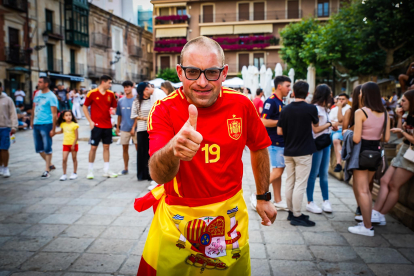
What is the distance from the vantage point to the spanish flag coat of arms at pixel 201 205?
1827mm

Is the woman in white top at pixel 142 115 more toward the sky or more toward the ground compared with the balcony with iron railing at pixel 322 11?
more toward the ground

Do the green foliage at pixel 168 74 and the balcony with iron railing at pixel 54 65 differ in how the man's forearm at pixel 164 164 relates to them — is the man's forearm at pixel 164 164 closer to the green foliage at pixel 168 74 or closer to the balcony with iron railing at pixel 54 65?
the balcony with iron railing at pixel 54 65

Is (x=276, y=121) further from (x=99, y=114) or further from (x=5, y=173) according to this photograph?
(x=5, y=173)

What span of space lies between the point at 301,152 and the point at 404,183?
4.61 feet

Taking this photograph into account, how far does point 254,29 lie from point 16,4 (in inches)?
1009

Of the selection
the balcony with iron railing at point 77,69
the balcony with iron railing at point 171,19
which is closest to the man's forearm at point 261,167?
the balcony with iron railing at point 77,69

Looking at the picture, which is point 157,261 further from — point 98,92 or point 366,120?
point 98,92

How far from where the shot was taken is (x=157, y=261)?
6.14ft

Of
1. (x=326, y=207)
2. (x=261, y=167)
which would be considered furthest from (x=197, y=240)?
(x=326, y=207)

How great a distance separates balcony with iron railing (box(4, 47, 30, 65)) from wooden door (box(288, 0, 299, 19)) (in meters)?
29.2

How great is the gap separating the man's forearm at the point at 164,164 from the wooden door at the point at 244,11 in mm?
41690

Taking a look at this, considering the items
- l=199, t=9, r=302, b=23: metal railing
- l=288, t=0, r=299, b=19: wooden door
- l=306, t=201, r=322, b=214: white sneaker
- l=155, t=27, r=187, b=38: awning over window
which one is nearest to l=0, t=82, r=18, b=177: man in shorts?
l=306, t=201, r=322, b=214: white sneaker

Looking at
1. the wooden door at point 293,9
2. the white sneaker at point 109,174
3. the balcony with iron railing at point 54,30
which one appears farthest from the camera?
the wooden door at point 293,9

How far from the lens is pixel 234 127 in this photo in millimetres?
1940
